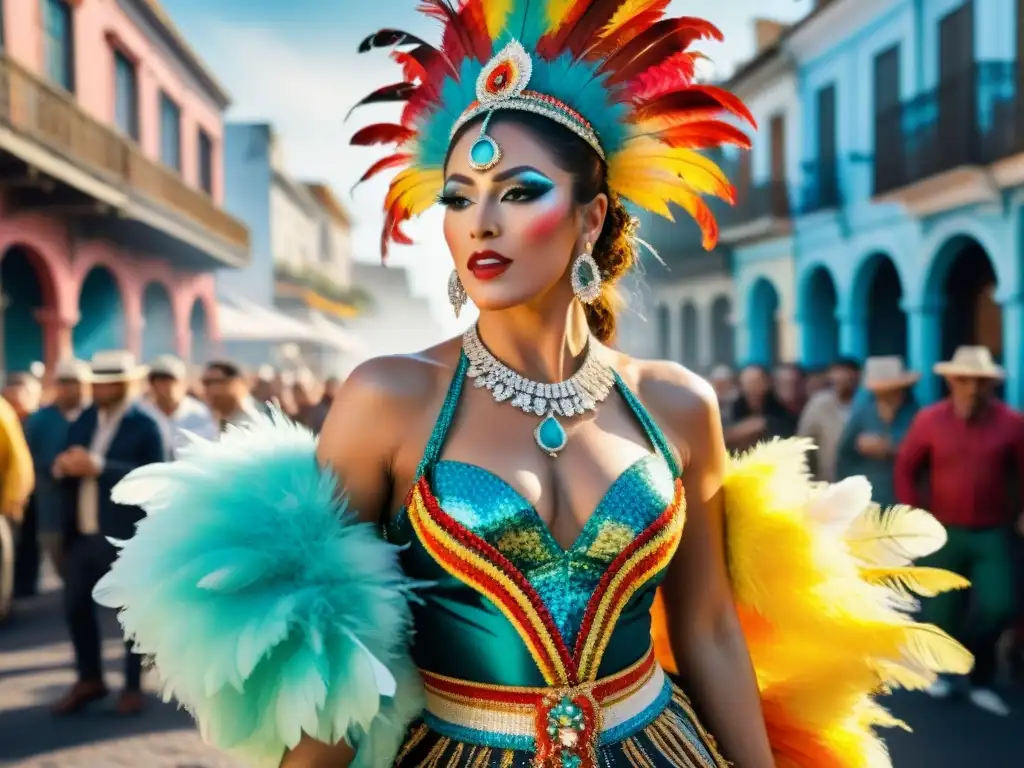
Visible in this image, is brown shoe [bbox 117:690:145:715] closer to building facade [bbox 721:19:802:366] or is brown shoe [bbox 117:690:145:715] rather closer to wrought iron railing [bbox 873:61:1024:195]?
wrought iron railing [bbox 873:61:1024:195]

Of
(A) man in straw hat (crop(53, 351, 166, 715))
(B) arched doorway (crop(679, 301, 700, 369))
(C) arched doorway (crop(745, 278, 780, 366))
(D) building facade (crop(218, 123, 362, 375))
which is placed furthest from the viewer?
(D) building facade (crop(218, 123, 362, 375))

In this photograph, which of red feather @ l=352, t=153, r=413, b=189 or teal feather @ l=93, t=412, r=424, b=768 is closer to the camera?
teal feather @ l=93, t=412, r=424, b=768

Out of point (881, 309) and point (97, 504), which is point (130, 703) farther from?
point (881, 309)

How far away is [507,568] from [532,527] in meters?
0.08

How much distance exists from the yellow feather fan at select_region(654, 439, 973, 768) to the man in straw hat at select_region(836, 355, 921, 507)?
426cm

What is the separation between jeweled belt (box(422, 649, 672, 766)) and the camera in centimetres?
163

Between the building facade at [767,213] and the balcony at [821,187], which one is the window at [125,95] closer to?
the building facade at [767,213]

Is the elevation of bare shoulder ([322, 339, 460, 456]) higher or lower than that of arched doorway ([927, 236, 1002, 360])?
lower

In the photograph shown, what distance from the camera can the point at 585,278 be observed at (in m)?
1.84

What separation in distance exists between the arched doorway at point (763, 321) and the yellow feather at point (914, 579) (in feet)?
62.5

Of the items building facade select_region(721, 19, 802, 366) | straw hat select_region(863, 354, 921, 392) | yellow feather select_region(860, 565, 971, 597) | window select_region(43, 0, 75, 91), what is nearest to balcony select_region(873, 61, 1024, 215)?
building facade select_region(721, 19, 802, 366)

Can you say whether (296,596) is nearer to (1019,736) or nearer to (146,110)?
(1019,736)

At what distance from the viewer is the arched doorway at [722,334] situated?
2312 centimetres

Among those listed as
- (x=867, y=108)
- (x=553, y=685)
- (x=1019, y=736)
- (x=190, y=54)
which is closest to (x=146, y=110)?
(x=190, y=54)
